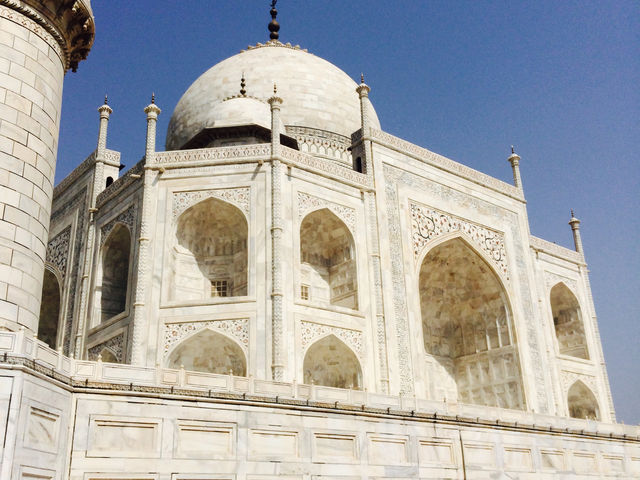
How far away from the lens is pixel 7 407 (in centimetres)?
583

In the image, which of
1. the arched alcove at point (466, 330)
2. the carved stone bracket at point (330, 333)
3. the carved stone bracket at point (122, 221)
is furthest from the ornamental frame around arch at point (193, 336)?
the arched alcove at point (466, 330)

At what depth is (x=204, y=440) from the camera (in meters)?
7.57

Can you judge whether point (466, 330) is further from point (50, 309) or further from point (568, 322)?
point (50, 309)

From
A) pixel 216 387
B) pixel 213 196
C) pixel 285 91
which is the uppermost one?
pixel 285 91

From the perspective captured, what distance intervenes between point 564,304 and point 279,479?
617 inches

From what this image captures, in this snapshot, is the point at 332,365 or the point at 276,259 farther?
the point at 332,365

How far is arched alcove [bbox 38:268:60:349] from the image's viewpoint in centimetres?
1807

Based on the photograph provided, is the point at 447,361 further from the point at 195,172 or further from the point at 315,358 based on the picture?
the point at 195,172

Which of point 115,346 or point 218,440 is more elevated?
point 115,346

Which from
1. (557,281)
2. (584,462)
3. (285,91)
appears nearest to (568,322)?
(557,281)

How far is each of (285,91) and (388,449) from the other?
14.3 m

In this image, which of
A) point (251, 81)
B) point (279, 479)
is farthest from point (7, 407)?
point (251, 81)

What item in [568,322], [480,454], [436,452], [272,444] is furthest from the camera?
[568,322]

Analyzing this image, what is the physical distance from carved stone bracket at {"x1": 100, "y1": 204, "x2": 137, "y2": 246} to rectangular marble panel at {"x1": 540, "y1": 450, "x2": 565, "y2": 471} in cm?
895
